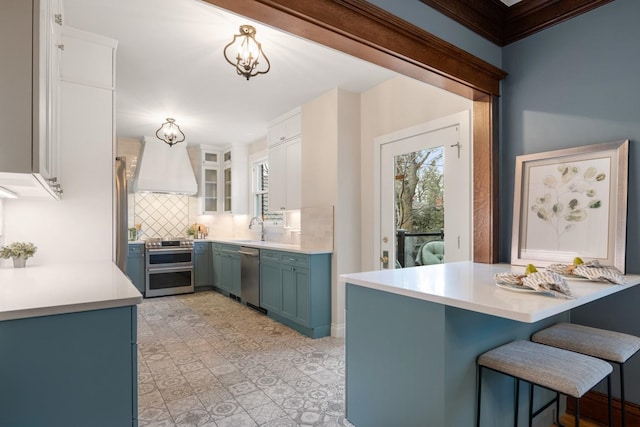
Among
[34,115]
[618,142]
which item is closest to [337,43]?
[34,115]

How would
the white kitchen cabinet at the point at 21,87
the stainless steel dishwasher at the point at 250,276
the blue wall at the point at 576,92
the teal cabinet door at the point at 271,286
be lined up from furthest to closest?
the stainless steel dishwasher at the point at 250,276, the teal cabinet door at the point at 271,286, the blue wall at the point at 576,92, the white kitchen cabinet at the point at 21,87

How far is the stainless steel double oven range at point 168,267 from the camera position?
17.9ft

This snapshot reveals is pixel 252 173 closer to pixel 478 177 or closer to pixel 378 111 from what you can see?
pixel 378 111

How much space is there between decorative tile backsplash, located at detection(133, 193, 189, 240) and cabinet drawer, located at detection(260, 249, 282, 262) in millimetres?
2910

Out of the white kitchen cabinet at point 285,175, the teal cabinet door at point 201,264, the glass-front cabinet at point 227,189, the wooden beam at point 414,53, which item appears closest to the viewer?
the wooden beam at point 414,53

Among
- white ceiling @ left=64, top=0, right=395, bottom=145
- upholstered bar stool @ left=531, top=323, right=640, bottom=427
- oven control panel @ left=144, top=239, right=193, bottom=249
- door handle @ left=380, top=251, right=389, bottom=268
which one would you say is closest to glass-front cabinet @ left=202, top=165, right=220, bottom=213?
oven control panel @ left=144, top=239, right=193, bottom=249

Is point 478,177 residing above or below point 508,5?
below

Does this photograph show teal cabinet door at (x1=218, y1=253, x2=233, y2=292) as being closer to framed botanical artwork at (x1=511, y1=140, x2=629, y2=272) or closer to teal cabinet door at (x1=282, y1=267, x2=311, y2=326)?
teal cabinet door at (x1=282, y1=267, x2=311, y2=326)

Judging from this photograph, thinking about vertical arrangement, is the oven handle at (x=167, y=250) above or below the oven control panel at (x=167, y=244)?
below

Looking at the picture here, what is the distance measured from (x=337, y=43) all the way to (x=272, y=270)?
2983mm

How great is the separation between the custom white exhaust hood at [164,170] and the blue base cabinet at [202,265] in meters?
1.04

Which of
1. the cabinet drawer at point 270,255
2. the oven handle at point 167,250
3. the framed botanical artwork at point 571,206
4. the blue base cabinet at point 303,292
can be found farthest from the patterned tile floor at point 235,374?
the framed botanical artwork at point 571,206

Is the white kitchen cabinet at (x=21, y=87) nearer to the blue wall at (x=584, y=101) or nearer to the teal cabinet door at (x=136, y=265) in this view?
the blue wall at (x=584, y=101)

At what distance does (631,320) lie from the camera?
1.90 metres
